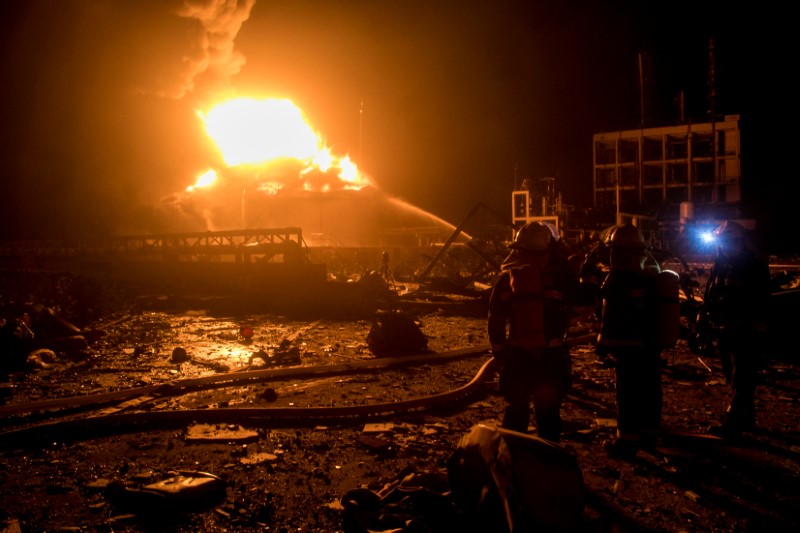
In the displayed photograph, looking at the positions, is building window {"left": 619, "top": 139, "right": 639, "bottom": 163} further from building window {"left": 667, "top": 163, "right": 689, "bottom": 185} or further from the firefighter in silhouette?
the firefighter in silhouette

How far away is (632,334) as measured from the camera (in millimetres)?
4703

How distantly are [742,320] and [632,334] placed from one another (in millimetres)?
1398

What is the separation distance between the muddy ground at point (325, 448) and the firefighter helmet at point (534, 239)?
69.5 inches

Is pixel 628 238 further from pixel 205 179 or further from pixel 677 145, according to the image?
pixel 677 145

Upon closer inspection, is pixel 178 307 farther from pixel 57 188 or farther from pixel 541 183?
pixel 541 183

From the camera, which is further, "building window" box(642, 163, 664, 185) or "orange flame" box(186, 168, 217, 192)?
"building window" box(642, 163, 664, 185)

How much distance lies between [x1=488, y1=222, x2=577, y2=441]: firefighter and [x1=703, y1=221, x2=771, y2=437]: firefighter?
2.16 meters

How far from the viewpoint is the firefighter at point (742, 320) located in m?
5.23

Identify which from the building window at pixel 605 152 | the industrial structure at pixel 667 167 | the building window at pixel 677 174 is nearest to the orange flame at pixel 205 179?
the industrial structure at pixel 667 167

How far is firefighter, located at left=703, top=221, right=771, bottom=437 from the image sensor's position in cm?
523

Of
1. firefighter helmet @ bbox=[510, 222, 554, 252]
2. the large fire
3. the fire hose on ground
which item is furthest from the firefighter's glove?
the large fire

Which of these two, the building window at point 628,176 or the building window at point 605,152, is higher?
the building window at point 605,152

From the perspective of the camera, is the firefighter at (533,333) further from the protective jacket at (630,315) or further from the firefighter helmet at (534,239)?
the protective jacket at (630,315)

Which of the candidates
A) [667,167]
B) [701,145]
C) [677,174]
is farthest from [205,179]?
[701,145]
